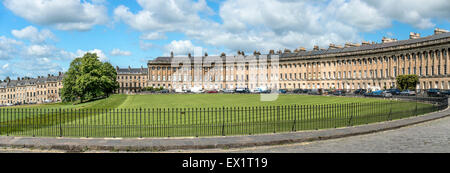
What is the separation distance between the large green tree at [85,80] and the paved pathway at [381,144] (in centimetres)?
5792

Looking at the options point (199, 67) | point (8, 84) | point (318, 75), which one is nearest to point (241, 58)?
point (199, 67)

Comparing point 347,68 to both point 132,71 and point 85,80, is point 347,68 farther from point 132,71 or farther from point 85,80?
point 132,71

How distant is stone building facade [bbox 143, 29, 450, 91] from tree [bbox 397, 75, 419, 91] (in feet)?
15.2

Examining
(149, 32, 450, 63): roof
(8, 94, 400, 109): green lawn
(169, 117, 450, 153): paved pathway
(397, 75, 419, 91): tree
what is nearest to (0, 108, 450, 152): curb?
(169, 117, 450, 153): paved pathway

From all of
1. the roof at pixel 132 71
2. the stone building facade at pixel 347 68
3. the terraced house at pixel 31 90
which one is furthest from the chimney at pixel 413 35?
the terraced house at pixel 31 90

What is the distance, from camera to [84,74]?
219 feet

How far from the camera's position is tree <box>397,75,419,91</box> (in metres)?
69.9

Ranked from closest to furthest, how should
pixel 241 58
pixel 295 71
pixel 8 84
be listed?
1. pixel 295 71
2. pixel 241 58
3. pixel 8 84

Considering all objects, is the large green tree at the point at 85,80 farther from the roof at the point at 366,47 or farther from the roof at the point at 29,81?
the roof at the point at 29,81

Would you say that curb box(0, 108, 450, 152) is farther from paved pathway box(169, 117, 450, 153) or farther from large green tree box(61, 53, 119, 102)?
large green tree box(61, 53, 119, 102)

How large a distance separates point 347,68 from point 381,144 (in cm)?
8727

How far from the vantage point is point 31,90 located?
534 ft
